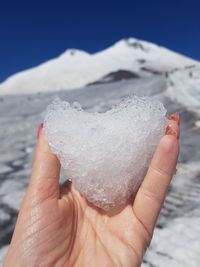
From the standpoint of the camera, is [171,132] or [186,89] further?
[186,89]

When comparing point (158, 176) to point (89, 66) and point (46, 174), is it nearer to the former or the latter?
point (46, 174)

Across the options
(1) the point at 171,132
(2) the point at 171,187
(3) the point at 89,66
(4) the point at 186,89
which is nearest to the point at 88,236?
(1) the point at 171,132

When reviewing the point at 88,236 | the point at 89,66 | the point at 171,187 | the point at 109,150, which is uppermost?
the point at 89,66

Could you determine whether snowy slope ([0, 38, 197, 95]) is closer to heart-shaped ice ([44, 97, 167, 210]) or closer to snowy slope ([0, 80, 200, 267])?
snowy slope ([0, 80, 200, 267])

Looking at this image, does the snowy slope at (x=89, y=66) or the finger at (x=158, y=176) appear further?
the snowy slope at (x=89, y=66)

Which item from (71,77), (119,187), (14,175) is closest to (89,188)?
(119,187)

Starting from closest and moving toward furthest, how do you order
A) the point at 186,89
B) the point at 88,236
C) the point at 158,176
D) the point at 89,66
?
the point at 158,176 < the point at 88,236 < the point at 186,89 < the point at 89,66

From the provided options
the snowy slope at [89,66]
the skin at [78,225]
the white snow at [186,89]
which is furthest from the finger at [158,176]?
the snowy slope at [89,66]

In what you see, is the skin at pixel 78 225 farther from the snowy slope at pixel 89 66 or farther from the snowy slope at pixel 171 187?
the snowy slope at pixel 89 66

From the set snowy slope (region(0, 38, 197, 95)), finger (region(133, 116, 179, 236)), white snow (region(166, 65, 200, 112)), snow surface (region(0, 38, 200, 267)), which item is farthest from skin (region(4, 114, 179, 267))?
snowy slope (region(0, 38, 197, 95))
